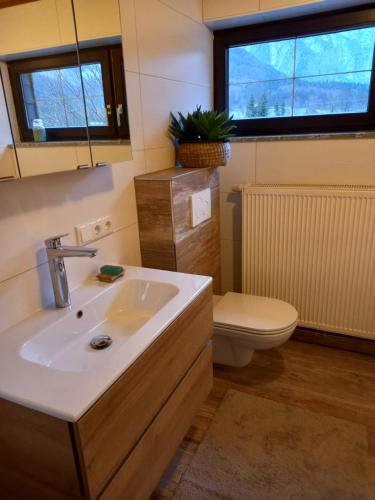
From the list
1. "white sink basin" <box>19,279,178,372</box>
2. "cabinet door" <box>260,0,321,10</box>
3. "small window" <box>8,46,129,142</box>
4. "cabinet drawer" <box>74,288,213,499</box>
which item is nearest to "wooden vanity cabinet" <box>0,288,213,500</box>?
"cabinet drawer" <box>74,288,213,499</box>

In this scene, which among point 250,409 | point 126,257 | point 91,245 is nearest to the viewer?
point 91,245

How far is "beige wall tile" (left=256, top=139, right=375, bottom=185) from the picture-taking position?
199 centimetres

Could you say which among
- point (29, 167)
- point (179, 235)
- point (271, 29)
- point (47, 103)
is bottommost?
point (179, 235)

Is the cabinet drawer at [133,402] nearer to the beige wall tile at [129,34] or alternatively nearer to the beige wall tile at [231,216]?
the beige wall tile at [129,34]

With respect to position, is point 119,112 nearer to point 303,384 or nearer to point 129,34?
point 129,34

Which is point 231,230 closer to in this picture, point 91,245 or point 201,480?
point 91,245

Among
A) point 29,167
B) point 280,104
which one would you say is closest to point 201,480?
point 29,167

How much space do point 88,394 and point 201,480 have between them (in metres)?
0.94

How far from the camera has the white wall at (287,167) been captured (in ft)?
6.56

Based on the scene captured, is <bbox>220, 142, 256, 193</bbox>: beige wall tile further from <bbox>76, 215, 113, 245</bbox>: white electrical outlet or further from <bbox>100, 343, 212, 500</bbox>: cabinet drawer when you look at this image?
<bbox>100, 343, 212, 500</bbox>: cabinet drawer

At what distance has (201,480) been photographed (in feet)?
4.73

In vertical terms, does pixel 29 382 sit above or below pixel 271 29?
below

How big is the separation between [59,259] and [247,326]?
102 cm

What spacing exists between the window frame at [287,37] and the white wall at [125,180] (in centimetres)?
10
